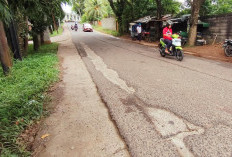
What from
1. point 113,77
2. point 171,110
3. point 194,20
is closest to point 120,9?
point 194,20

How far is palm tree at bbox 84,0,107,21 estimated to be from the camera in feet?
154

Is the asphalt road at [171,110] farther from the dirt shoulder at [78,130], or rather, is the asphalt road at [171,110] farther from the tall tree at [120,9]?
the tall tree at [120,9]

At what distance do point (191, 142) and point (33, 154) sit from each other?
7.57 feet

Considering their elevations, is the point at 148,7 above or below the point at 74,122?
above

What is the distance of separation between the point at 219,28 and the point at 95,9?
→ 43.2m

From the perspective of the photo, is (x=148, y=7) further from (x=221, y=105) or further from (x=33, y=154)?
(x=33, y=154)

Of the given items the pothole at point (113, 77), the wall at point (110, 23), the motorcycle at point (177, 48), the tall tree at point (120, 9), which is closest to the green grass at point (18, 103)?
the pothole at point (113, 77)

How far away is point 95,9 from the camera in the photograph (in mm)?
48125

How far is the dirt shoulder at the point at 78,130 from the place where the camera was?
92.0 inches

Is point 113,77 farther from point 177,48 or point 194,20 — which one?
point 194,20

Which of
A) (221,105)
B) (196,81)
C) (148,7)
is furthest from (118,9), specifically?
(221,105)

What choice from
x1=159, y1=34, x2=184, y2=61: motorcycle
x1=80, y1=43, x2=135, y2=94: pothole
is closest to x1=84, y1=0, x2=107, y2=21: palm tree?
x1=159, y1=34, x2=184, y2=61: motorcycle

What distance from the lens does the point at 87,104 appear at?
3.73 m

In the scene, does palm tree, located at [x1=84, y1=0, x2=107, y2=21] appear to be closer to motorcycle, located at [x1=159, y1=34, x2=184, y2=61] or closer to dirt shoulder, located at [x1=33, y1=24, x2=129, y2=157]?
motorcycle, located at [x1=159, y1=34, x2=184, y2=61]
